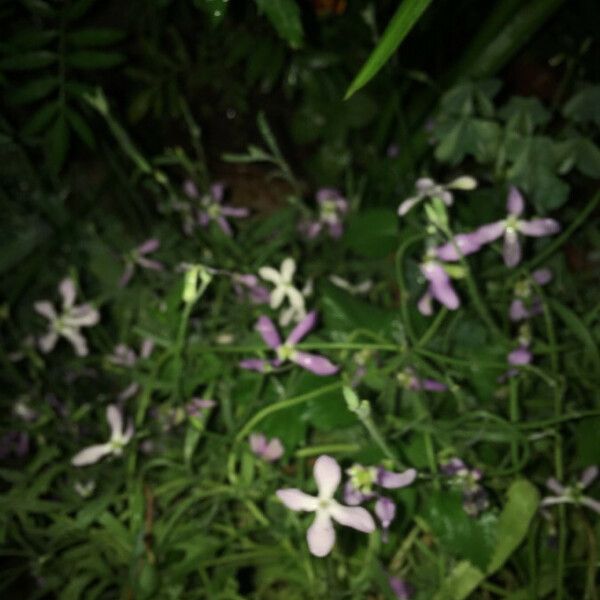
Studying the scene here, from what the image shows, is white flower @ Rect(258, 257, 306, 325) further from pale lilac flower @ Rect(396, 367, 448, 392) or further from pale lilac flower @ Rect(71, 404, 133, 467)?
pale lilac flower @ Rect(71, 404, 133, 467)

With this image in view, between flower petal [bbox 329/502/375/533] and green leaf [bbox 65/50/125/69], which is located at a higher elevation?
green leaf [bbox 65/50/125/69]

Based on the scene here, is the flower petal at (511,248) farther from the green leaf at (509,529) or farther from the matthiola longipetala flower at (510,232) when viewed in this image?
the green leaf at (509,529)

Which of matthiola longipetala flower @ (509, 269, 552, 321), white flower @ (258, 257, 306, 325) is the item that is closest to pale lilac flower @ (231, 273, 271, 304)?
white flower @ (258, 257, 306, 325)

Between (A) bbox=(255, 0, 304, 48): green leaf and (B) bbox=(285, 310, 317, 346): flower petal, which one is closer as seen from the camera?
(A) bbox=(255, 0, 304, 48): green leaf

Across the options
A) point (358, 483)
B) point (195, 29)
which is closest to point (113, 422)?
point (358, 483)

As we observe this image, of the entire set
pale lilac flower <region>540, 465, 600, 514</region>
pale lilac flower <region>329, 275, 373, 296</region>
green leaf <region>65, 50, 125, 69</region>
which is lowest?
pale lilac flower <region>540, 465, 600, 514</region>

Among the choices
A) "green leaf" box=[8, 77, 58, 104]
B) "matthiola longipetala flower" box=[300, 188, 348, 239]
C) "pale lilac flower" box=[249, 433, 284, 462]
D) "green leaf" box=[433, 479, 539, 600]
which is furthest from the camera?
"matthiola longipetala flower" box=[300, 188, 348, 239]

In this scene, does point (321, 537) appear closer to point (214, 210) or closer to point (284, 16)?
point (284, 16)

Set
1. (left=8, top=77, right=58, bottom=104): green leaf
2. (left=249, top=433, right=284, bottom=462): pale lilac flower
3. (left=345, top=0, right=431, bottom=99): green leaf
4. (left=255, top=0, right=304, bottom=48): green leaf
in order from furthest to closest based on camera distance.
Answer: (left=8, top=77, right=58, bottom=104): green leaf → (left=249, top=433, right=284, bottom=462): pale lilac flower → (left=255, top=0, right=304, bottom=48): green leaf → (left=345, top=0, right=431, bottom=99): green leaf
